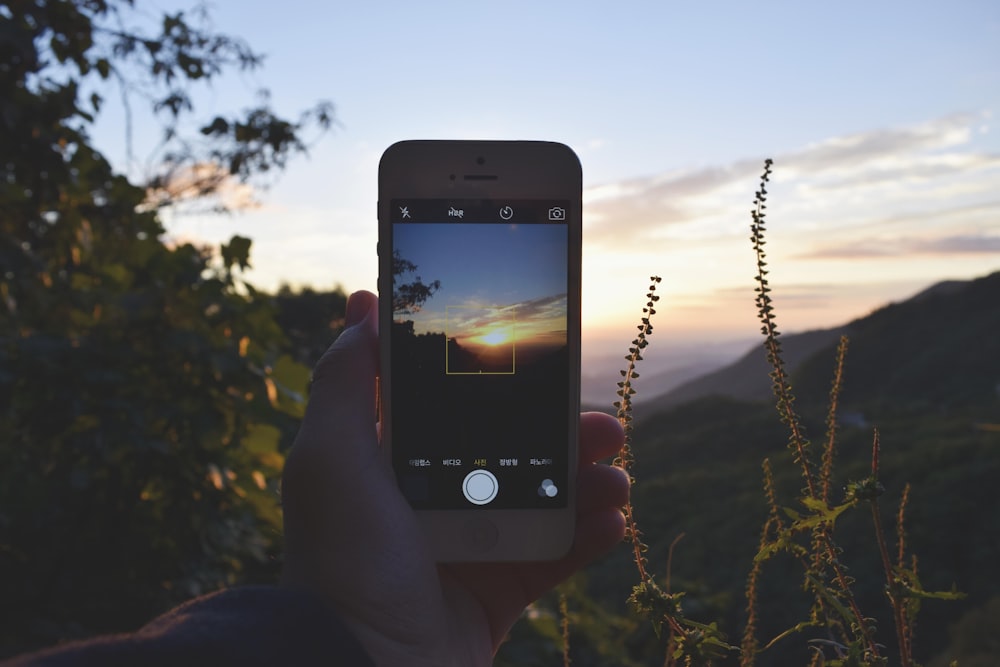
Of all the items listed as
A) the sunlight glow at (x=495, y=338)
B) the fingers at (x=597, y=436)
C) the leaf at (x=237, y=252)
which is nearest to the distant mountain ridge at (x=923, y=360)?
the leaf at (x=237, y=252)

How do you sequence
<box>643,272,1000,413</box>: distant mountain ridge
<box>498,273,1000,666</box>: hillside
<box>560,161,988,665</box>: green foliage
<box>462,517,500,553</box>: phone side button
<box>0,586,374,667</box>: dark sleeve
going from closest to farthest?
<box>0,586,374,667</box>: dark sleeve → <box>560,161,988,665</box>: green foliage → <box>462,517,500,553</box>: phone side button → <box>498,273,1000,666</box>: hillside → <box>643,272,1000,413</box>: distant mountain ridge

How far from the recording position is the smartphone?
1.82m

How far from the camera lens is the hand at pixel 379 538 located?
1470 millimetres

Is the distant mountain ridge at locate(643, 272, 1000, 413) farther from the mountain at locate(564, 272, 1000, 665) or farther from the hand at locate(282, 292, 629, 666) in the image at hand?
the hand at locate(282, 292, 629, 666)

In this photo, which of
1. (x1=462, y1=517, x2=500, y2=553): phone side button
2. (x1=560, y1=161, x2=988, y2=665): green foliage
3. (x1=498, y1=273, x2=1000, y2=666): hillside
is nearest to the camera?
(x1=560, y1=161, x2=988, y2=665): green foliage

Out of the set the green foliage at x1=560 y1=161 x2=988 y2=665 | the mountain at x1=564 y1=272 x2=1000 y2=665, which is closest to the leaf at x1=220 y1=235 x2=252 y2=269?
the green foliage at x1=560 y1=161 x2=988 y2=665

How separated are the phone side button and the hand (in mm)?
67

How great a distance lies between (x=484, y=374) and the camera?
6.08 ft

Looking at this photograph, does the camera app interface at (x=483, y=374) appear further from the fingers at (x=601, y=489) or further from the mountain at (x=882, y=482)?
the mountain at (x=882, y=482)

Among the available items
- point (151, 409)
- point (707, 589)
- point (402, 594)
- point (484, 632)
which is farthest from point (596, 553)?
point (707, 589)

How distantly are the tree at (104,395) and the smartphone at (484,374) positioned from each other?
199 cm

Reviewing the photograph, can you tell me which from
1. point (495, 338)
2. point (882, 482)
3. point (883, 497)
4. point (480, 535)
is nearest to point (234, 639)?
point (480, 535)

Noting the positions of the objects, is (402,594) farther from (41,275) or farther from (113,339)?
(41,275)

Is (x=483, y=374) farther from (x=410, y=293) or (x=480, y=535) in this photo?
(x=480, y=535)
